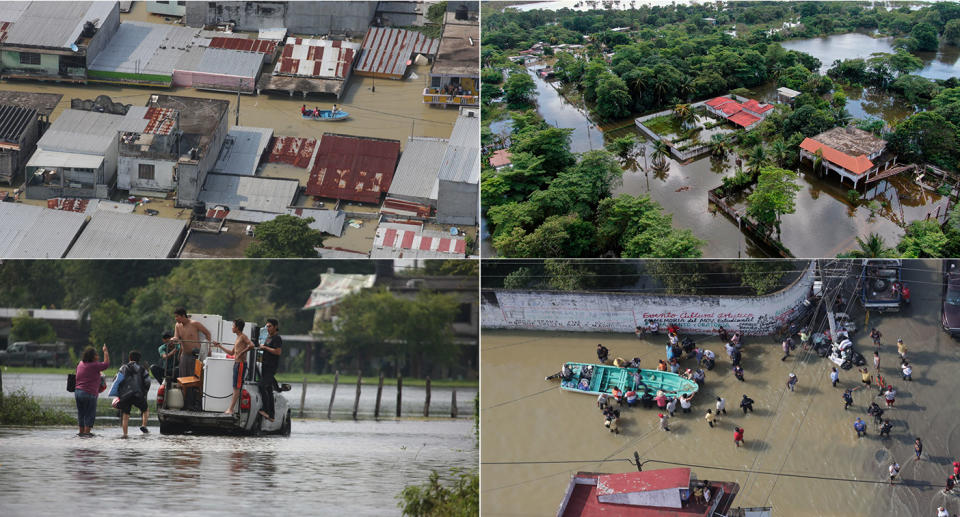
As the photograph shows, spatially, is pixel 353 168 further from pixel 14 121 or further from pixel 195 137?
pixel 14 121

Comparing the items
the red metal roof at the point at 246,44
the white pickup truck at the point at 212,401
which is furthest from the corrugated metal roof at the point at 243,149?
the white pickup truck at the point at 212,401

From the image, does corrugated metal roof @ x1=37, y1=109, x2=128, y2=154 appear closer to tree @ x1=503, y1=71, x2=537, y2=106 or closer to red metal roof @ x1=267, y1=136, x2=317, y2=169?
red metal roof @ x1=267, y1=136, x2=317, y2=169

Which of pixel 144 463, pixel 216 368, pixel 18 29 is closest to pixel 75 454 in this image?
pixel 144 463

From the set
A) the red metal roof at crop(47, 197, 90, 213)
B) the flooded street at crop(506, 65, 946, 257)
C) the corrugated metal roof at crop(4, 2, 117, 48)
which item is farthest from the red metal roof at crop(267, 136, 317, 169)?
the corrugated metal roof at crop(4, 2, 117, 48)

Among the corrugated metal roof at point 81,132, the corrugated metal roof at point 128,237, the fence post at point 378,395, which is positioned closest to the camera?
the fence post at point 378,395

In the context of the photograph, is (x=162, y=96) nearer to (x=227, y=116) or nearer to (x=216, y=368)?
(x=227, y=116)

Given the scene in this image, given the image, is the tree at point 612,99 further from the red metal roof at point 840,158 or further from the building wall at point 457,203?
the building wall at point 457,203

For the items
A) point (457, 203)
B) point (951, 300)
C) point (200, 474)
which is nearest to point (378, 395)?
point (200, 474)
